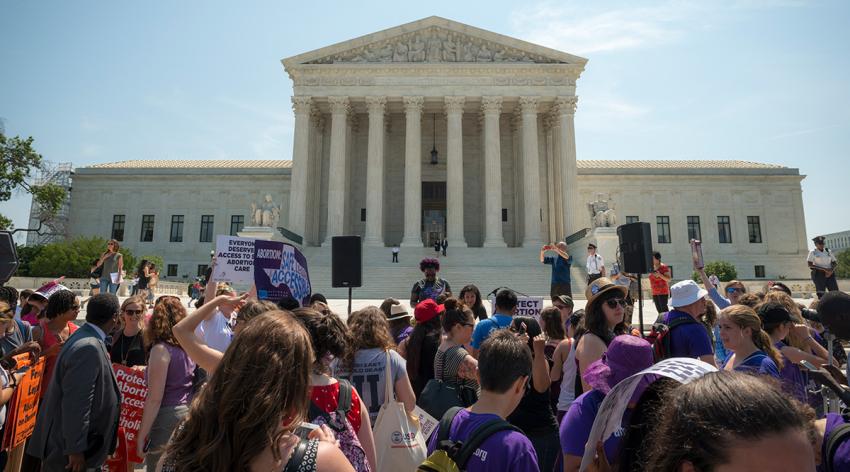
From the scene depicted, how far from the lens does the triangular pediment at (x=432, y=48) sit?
37.4 metres

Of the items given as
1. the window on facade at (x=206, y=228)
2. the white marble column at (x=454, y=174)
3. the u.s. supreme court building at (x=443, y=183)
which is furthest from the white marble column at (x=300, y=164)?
the window on facade at (x=206, y=228)

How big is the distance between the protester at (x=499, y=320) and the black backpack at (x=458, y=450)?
3409mm

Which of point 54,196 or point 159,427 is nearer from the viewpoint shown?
point 159,427

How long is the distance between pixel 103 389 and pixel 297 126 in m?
34.6

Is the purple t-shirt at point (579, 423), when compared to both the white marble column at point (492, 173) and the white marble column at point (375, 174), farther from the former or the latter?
the white marble column at point (375, 174)

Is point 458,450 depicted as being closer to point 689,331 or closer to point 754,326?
point 754,326

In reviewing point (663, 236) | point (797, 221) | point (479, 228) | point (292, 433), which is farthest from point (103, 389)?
point (797, 221)

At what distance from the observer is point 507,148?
42.1 meters

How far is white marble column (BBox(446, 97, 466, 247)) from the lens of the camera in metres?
35.8

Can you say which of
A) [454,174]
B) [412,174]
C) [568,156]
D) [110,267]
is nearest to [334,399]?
[110,267]

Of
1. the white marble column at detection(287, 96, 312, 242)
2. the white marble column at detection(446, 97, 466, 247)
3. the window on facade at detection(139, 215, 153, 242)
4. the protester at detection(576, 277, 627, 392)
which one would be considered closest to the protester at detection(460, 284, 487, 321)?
the protester at detection(576, 277, 627, 392)

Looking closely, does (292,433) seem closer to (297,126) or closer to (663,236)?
(297,126)

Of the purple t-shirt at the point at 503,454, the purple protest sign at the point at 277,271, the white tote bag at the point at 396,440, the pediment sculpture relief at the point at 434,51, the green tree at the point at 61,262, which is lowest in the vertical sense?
the white tote bag at the point at 396,440

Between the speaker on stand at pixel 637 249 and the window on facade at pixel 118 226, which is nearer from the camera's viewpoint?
the speaker on stand at pixel 637 249
